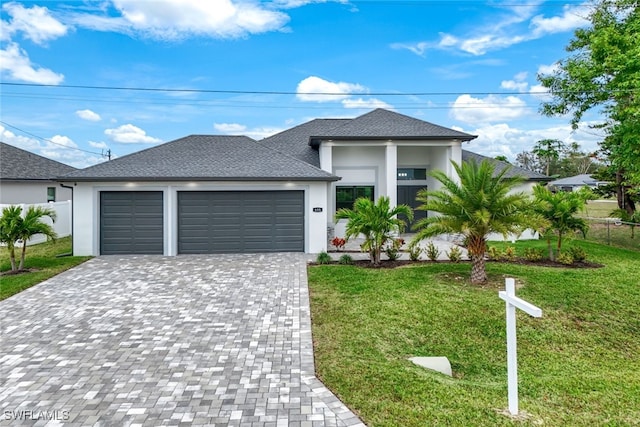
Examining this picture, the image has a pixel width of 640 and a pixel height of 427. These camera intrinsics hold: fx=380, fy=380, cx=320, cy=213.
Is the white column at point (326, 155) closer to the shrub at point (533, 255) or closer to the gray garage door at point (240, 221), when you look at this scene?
the gray garage door at point (240, 221)

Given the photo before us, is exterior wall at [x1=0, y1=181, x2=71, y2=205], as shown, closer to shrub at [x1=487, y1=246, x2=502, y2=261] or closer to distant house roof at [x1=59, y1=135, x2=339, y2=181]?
distant house roof at [x1=59, y1=135, x2=339, y2=181]

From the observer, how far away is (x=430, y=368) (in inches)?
200

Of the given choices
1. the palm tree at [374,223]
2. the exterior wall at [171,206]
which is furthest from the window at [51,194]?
the palm tree at [374,223]

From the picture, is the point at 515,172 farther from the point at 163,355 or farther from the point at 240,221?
the point at 163,355

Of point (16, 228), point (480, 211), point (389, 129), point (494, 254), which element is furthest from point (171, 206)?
point (494, 254)

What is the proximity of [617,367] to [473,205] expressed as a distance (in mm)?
4275

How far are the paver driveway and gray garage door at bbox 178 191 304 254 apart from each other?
152 inches

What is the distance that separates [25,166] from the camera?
21703 mm

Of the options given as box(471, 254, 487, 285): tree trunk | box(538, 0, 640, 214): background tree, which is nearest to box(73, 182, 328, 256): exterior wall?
box(471, 254, 487, 285): tree trunk

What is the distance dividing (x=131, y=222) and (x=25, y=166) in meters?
13.8

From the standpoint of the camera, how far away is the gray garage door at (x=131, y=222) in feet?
42.8

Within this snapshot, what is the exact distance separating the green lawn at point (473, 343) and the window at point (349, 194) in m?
6.74

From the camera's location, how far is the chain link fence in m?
16.0

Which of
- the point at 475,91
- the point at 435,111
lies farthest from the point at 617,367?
the point at 435,111
